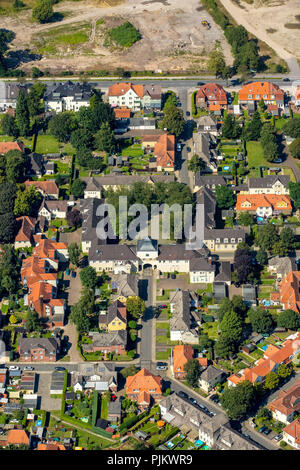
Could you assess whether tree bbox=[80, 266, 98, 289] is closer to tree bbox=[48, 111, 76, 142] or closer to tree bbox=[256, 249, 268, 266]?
tree bbox=[256, 249, 268, 266]

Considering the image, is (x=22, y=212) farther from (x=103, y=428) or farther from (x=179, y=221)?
(x=103, y=428)

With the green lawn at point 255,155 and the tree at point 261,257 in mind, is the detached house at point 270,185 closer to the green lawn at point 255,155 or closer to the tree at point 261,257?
the green lawn at point 255,155

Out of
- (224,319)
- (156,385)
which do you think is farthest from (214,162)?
(156,385)

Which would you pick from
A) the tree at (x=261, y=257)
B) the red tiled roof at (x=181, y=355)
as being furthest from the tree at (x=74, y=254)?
the tree at (x=261, y=257)

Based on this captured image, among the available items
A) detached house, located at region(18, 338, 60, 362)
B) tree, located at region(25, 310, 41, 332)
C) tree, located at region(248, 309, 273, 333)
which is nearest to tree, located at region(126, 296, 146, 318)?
detached house, located at region(18, 338, 60, 362)

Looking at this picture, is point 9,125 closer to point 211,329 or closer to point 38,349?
point 38,349

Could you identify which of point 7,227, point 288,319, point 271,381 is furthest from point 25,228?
point 271,381

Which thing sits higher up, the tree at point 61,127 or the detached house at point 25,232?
the tree at point 61,127
